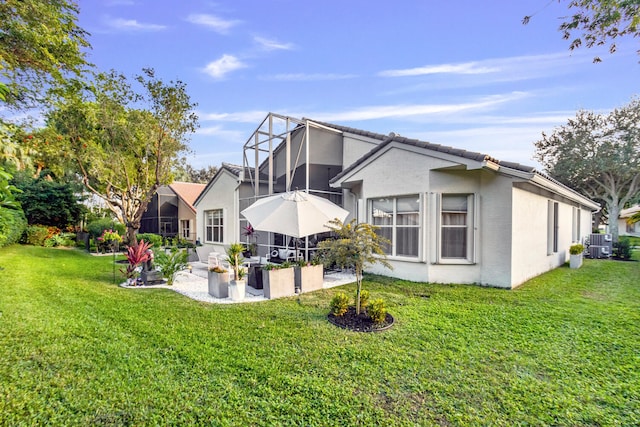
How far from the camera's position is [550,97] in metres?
11.1

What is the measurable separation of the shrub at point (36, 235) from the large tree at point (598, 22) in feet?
91.8

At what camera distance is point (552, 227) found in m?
13.1

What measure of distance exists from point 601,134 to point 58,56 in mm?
39482

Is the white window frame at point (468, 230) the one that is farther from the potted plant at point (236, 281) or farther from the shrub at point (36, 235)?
the shrub at point (36, 235)

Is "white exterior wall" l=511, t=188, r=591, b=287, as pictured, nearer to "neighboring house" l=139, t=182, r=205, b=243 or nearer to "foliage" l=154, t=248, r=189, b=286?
"foliage" l=154, t=248, r=189, b=286

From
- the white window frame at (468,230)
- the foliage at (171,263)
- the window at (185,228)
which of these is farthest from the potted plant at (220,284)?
the window at (185,228)

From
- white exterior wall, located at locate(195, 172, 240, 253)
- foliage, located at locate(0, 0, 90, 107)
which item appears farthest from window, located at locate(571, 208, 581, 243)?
foliage, located at locate(0, 0, 90, 107)

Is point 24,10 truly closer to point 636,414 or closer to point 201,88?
point 201,88

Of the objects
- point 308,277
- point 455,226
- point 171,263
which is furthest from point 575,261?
point 171,263

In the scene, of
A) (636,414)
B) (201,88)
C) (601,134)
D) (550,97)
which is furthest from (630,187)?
(201,88)

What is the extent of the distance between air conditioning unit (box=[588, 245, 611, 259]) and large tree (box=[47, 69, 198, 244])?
23.9 m

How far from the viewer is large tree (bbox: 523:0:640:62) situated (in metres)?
5.33

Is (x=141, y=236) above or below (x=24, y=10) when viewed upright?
below

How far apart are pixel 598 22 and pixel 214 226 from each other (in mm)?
19879
